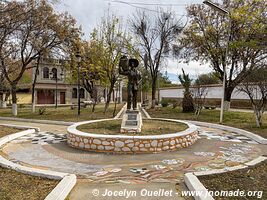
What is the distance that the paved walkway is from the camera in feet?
13.8

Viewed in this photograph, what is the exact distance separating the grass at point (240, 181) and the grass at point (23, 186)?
2784 millimetres

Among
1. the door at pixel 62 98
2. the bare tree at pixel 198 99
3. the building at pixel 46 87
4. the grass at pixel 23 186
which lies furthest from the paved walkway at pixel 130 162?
the door at pixel 62 98

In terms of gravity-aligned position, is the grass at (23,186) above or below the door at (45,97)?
below

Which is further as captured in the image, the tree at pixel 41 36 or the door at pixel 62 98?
the door at pixel 62 98

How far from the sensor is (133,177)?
15.8ft

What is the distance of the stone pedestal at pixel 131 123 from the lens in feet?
26.5

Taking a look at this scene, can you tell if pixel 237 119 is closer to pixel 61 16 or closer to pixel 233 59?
pixel 233 59

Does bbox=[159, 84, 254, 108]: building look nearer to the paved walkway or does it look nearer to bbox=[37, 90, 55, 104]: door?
the paved walkway

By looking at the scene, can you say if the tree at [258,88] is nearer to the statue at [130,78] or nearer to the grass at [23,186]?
the statue at [130,78]

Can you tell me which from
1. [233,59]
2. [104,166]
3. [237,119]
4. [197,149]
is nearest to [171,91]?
[233,59]

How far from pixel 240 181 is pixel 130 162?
2.65 m

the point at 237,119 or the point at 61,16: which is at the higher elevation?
the point at 61,16

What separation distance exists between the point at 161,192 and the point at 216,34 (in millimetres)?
15243

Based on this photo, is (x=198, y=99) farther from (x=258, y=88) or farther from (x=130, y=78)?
(x=130, y=78)
